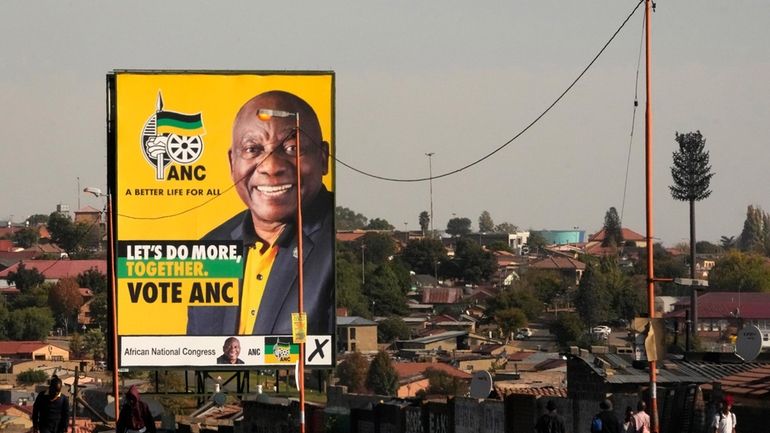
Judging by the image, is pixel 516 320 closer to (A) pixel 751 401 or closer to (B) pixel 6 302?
(B) pixel 6 302

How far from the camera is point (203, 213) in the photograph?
38438 millimetres

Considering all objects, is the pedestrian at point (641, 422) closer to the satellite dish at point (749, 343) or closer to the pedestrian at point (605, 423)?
the pedestrian at point (605, 423)

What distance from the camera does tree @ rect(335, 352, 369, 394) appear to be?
107500mm

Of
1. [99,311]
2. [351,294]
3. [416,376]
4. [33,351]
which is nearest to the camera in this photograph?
[416,376]

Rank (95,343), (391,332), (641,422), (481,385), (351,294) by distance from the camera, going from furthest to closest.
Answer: (351,294) < (391,332) < (95,343) < (481,385) < (641,422)

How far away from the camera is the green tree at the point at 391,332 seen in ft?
503

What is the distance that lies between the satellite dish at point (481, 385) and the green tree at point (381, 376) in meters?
68.0

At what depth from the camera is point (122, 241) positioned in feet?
127

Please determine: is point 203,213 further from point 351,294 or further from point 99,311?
point 99,311

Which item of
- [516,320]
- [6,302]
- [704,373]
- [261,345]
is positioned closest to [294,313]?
[261,345]

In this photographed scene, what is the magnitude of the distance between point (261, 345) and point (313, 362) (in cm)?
123

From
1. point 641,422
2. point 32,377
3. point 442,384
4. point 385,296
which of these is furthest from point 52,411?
point 385,296

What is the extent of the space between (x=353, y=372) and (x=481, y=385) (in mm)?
78644

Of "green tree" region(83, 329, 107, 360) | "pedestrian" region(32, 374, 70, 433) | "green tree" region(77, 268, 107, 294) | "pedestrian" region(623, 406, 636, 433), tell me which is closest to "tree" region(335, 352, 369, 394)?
"green tree" region(83, 329, 107, 360)
